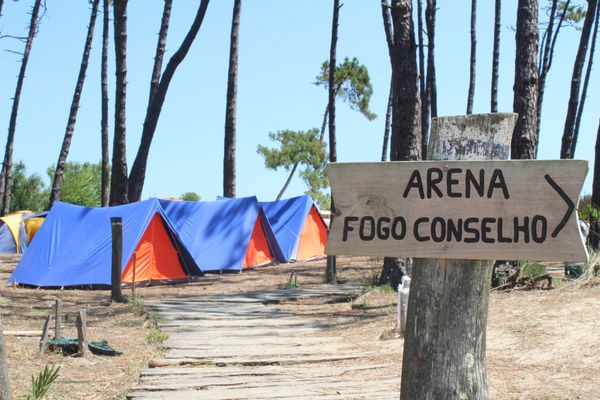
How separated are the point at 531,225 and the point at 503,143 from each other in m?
0.42

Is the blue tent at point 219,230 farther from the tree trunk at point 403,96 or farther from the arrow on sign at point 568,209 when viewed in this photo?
the arrow on sign at point 568,209

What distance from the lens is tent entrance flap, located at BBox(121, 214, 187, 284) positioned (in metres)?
16.0

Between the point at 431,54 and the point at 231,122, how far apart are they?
246 inches

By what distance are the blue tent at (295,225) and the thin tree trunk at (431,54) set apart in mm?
4657

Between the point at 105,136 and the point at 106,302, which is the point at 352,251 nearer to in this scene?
the point at 106,302

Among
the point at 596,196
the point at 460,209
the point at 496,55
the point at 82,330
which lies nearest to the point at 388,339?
the point at 82,330

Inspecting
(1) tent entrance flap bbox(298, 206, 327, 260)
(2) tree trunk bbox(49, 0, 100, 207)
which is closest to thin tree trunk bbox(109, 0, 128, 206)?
(1) tent entrance flap bbox(298, 206, 327, 260)

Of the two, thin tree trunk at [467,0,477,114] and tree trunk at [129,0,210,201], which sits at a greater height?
thin tree trunk at [467,0,477,114]

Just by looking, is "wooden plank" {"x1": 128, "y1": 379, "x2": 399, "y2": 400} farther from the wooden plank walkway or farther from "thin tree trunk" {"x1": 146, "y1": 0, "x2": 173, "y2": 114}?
"thin tree trunk" {"x1": 146, "y1": 0, "x2": 173, "y2": 114}

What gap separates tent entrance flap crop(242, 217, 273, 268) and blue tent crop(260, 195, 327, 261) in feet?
2.15

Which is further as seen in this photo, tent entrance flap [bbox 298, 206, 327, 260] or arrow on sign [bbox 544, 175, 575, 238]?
tent entrance flap [bbox 298, 206, 327, 260]

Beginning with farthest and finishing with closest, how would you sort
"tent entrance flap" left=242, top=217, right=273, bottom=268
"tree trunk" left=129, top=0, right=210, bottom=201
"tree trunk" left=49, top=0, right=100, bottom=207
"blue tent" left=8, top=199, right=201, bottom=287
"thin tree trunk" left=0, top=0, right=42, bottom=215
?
"thin tree trunk" left=0, top=0, right=42, bottom=215, "tree trunk" left=49, top=0, right=100, bottom=207, "tent entrance flap" left=242, top=217, right=273, bottom=268, "tree trunk" left=129, top=0, right=210, bottom=201, "blue tent" left=8, top=199, right=201, bottom=287

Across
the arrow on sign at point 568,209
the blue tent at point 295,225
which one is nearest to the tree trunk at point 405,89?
the arrow on sign at point 568,209

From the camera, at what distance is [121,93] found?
62.0 feet
